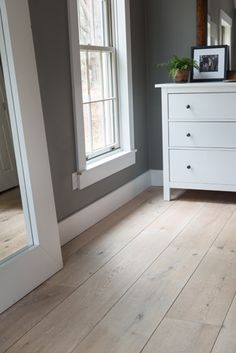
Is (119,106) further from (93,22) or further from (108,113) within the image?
(93,22)

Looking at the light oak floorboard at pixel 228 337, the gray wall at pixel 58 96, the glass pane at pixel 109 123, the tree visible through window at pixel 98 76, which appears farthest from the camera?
the glass pane at pixel 109 123

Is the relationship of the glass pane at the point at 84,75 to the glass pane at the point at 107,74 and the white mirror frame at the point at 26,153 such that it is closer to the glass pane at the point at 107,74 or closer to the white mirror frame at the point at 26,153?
the glass pane at the point at 107,74

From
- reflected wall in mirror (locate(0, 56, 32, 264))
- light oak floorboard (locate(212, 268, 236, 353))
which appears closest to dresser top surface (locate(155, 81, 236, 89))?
reflected wall in mirror (locate(0, 56, 32, 264))

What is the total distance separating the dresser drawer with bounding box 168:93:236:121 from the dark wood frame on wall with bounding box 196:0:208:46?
0.57m

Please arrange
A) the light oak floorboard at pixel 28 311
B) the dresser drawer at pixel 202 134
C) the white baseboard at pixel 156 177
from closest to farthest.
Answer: the light oak floorboard at pixel 28 311 < the dresser drawer at pixel 202 134 < the white baseboard at pixel 156 177

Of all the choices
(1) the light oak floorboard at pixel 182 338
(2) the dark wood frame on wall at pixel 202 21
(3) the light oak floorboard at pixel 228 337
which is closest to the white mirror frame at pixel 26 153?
(1) the light oak floorboard at pixel 182 338

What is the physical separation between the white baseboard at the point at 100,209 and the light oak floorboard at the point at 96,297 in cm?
41

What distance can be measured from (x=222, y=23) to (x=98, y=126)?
54.3 inches

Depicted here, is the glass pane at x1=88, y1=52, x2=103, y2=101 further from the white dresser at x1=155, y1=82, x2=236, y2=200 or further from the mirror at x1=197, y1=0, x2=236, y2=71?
the mirror at x1=197, y1=0, x2=236, y2=71

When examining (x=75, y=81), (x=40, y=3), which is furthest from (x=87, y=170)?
(x=40, y=3)

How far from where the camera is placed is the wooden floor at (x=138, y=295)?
Answer: 1.88 meters

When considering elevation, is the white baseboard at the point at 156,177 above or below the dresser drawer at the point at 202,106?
below

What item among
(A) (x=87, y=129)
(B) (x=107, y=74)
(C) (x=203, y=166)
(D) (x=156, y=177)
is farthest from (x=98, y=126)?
(D) (x=156, y=177)

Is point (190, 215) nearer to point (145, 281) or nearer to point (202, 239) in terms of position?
point (202, 239)
